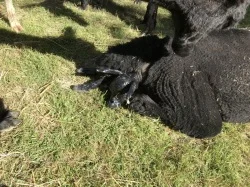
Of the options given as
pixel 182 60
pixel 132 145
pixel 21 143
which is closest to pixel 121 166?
pixel 132 145

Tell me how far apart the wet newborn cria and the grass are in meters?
0.14

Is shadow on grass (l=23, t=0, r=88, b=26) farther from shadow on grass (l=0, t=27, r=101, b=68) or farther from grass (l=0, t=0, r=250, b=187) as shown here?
grass (l=0, t=0, r=250, b=187)

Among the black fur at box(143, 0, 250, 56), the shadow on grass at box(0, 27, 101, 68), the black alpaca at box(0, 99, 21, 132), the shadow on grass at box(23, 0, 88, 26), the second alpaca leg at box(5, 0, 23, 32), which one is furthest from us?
the shadow on grass at box(23, 0, 88, 26)

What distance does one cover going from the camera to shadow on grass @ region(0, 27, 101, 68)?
5164mm

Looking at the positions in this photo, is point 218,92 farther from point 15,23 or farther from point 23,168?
point 15,23

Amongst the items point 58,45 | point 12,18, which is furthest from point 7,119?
point 12,18

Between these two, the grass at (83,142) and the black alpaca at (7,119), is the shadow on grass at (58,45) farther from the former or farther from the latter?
the black alpaca at (7,119)

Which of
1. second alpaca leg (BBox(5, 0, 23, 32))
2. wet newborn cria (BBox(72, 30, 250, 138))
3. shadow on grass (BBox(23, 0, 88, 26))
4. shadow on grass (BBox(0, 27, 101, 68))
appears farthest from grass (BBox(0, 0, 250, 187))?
shadow on grass (BBox(23, 0, 88, 26))

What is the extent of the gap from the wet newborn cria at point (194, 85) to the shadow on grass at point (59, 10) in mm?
2382

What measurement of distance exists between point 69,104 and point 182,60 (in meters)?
1.25

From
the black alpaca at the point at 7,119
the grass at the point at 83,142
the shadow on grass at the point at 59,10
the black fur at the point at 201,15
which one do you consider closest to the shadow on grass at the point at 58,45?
the grass at the point at 83,142

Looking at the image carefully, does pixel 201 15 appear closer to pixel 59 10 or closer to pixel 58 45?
pixel 58 45

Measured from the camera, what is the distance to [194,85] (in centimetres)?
405

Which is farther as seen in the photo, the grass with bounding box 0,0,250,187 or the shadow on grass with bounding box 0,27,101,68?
the shadow on grass with bounding box 0,27,101,68
